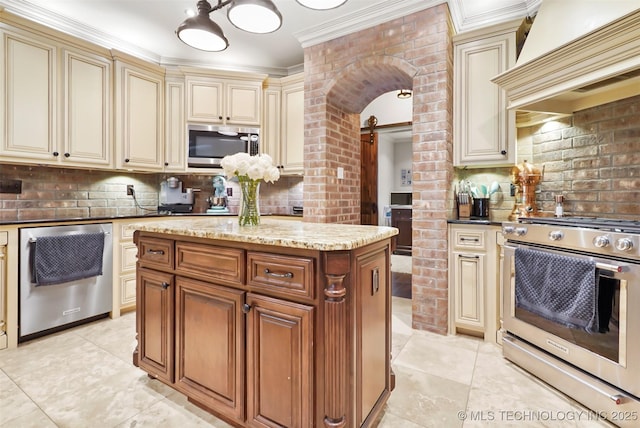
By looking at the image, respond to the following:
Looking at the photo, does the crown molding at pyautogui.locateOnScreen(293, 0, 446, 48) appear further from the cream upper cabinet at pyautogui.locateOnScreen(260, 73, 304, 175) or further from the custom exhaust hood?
the custom exhaust hood

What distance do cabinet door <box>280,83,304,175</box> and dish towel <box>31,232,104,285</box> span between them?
1971mm

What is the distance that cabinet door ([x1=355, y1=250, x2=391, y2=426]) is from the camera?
1.32m

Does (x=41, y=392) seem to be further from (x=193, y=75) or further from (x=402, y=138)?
(x=402, y=138)

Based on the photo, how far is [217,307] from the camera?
1.48 metres

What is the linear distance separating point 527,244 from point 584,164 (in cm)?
90

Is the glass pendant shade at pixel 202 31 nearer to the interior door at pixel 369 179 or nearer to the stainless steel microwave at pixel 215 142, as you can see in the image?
the stainless steel microwave at pixel 215 142

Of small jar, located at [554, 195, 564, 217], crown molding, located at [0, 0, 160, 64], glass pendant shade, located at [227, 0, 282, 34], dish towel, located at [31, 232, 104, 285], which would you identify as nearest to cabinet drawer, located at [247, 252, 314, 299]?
glass pendant shade, located at [227, 0, 282, 34]

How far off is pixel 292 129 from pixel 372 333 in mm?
2824

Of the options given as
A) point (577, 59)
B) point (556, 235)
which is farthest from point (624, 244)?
point (577, 59)

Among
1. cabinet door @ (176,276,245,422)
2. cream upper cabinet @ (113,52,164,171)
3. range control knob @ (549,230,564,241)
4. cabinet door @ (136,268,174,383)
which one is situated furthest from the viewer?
cream upper cabinet @ (113,52,164,171)

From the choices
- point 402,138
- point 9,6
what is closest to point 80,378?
point 9,6

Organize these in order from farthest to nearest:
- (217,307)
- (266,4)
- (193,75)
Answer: (193,75) → (266,4) → (217,307)

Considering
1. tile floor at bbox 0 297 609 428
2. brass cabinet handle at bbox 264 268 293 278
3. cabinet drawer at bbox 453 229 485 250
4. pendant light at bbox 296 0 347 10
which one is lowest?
tile floor at bbox 0 297 609 428

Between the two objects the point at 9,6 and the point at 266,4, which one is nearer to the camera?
the point at 266,4
